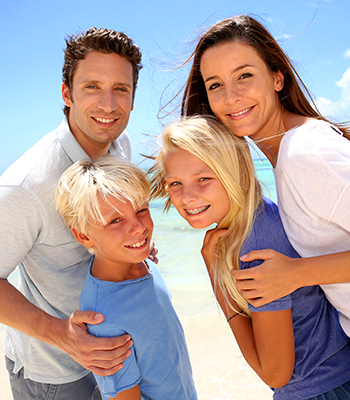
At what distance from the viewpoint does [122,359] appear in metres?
1.65

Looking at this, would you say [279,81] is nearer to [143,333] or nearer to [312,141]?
[312,141]

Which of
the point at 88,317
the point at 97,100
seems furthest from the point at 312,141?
the point at 97,100

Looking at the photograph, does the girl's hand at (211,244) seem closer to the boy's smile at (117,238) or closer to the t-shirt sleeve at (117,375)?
the boy's smile at (117,238)

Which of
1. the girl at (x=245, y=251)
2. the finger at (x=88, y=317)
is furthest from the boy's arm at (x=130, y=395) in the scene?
the girl at (x=245, y=251)

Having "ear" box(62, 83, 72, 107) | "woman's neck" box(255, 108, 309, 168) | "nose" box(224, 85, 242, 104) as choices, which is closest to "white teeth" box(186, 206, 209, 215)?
"woman's neck" box(255, 108, 309, 168)

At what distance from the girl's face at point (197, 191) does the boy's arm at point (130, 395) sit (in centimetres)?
85

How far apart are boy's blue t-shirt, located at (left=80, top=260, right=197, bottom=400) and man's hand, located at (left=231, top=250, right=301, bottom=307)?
1.67ft

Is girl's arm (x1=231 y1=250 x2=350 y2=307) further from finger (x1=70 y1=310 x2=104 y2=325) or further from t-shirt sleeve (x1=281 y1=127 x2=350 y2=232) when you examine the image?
finger (x1=70 y1=310 x2=104 y2=325)

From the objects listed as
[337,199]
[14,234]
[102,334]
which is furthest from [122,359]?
[337,199]

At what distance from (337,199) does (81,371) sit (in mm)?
1771

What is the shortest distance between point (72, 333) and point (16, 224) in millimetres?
659

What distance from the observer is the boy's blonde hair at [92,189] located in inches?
73.2

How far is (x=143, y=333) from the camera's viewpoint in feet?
5.74

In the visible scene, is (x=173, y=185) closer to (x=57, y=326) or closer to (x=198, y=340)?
(x=57, y=326)
